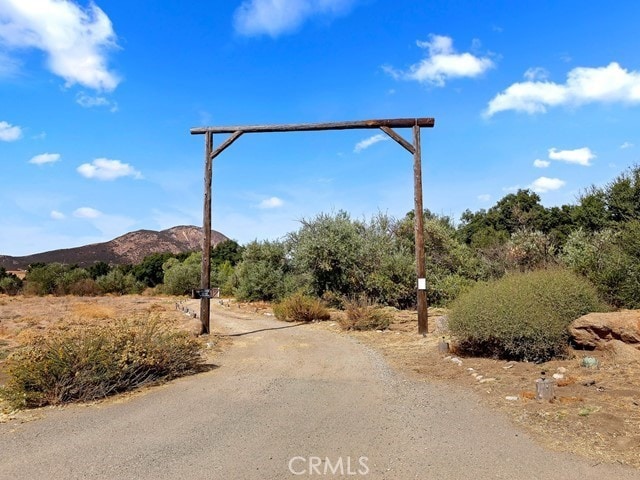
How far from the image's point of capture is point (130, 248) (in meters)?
72.6

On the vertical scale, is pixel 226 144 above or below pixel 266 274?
above

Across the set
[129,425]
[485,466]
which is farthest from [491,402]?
[129,425]

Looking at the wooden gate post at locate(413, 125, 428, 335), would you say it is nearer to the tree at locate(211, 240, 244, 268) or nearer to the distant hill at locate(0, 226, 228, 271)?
the tree at locate(211, 240, 244, 268)

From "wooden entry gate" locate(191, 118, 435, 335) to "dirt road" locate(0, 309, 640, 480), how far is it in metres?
4.83

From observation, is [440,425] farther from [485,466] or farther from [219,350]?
[219,350]

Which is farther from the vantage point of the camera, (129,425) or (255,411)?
(255,411)

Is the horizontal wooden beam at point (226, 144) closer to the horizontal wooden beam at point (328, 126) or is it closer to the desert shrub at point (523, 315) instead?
the horizontal wooden beam at point (328, 126)

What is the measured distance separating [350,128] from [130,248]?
67.2m

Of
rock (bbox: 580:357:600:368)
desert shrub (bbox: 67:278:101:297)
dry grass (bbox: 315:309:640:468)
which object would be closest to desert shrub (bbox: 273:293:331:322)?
dry grass (bbox: 315:309:640:468)

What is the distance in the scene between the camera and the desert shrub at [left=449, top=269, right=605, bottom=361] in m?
7.82

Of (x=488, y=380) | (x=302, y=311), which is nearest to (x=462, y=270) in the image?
(x=302, y=311)

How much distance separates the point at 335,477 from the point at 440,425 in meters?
1.76

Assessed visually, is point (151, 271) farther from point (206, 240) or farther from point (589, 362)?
point (589, 362)

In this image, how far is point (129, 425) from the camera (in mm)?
5398
